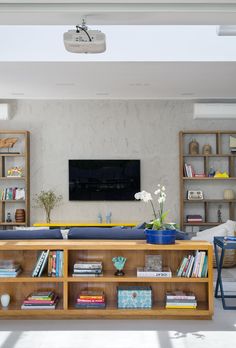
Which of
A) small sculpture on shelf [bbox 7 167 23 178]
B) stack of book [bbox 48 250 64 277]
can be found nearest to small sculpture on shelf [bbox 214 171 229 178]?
small sculpture on shelf [bbox 7 167 23 178]

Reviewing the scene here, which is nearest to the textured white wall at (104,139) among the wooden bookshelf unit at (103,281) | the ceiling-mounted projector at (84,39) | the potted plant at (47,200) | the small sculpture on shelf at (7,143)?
the potted plant at (47,200)

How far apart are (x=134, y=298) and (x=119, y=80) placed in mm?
3705

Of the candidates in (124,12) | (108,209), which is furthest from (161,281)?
(108,209)

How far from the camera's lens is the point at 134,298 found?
4.74 metres

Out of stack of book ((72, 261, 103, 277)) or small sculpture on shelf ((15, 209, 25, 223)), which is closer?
stack of book ((72, 261, 103, 277))

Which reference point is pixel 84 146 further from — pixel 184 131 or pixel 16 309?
pixel 16 309

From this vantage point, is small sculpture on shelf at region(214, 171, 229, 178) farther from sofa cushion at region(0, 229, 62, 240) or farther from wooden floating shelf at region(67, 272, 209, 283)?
sofa cushion at region(0, 229, 62, 240)

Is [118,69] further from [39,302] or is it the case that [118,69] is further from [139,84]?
[39,302]

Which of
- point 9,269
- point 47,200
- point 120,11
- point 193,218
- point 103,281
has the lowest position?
point 103,281

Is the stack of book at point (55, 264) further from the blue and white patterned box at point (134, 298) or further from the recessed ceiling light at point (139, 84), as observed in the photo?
the recessed ceiling light at point (139, 84)

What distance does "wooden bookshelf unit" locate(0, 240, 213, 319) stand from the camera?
467 cm

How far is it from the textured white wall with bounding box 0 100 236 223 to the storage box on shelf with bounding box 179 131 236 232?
17cm

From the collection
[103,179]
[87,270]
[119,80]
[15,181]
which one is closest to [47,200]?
[15,181]

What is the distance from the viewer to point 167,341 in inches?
159
